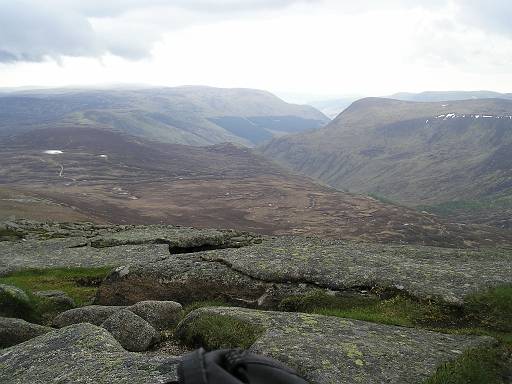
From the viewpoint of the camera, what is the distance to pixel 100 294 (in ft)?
76.6

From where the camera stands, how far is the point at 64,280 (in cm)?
3052

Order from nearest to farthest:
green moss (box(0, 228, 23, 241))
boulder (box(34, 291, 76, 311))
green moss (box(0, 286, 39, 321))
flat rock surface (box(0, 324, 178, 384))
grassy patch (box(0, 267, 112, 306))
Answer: flat rock surface (box(0, 324, 178, 384)) < green moss (box(0, 286, 39, 321)) < boulder (box(34, 291, 76, 311)) < grassy patch (box(0, 267, 112, 306)) < green moss (box(0, 228, 23, 241))

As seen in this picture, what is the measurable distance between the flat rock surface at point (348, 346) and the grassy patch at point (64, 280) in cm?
1485

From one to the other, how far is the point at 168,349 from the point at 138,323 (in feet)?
4.85

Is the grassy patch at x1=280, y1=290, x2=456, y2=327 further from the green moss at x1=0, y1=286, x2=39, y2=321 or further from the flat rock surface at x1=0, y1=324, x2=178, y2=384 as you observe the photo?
the green moss at x1=0, y1=286, x2=39, y2=321

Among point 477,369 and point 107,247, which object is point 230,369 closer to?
point 477,369

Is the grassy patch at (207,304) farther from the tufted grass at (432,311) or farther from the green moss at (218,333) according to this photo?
the green moss at (218,333)

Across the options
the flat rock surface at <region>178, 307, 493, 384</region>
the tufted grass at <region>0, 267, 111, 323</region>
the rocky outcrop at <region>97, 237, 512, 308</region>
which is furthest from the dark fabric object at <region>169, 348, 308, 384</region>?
the tufted grass at <region>0, 267, 111, 323</region>

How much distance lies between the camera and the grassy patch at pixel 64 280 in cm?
2759

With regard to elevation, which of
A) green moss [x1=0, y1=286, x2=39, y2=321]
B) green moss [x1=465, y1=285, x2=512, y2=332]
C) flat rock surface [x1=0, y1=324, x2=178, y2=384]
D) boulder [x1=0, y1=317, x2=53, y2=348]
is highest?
flat rock surface [x1=0, y1=324, x2=178, y2=384]

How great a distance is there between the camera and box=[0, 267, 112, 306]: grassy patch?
2759cm

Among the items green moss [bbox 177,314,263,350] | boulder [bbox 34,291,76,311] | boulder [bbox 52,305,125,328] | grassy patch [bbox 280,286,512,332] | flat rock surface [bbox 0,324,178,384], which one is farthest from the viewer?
boulder [bbox 34,291,76,311]

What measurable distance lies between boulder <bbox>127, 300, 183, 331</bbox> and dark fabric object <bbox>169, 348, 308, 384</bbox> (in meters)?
13.4

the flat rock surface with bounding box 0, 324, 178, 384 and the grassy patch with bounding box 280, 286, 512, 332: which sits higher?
the flat rock surface with bounding box 0, 324, 178, 384
